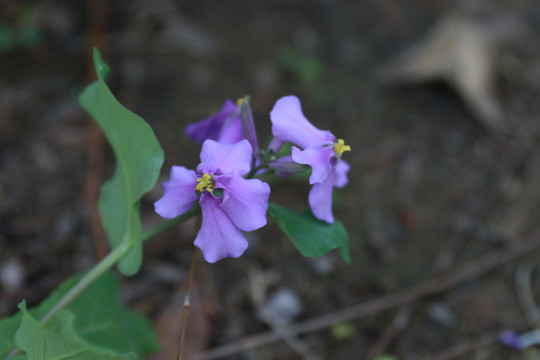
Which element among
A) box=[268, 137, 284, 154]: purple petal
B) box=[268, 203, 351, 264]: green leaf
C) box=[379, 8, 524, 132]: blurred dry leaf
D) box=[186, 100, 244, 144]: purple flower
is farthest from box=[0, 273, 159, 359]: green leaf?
box=[379, 8, 524, 132]: blurred dry leaf

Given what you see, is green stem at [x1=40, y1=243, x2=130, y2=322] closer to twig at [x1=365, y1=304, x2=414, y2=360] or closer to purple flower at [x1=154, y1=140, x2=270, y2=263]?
purple flower at [x1=154, y1=140, x2=270, y2=263]

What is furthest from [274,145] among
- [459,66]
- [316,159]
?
[459,66]

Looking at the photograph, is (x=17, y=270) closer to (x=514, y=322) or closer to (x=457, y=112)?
(x=514, y=322)

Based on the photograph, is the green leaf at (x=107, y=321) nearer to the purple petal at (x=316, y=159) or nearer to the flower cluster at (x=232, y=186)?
the flower cluster at (x=232, y=186)

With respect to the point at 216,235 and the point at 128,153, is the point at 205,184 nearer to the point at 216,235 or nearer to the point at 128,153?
the point at 216,235

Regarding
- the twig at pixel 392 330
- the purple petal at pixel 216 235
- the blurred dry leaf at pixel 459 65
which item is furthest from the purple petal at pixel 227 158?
the blurred dry leaf at pixel 459 65

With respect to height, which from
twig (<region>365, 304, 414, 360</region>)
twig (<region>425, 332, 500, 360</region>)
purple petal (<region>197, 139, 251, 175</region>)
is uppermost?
purple petal (<region>197, 139, 251, 175</region>)
